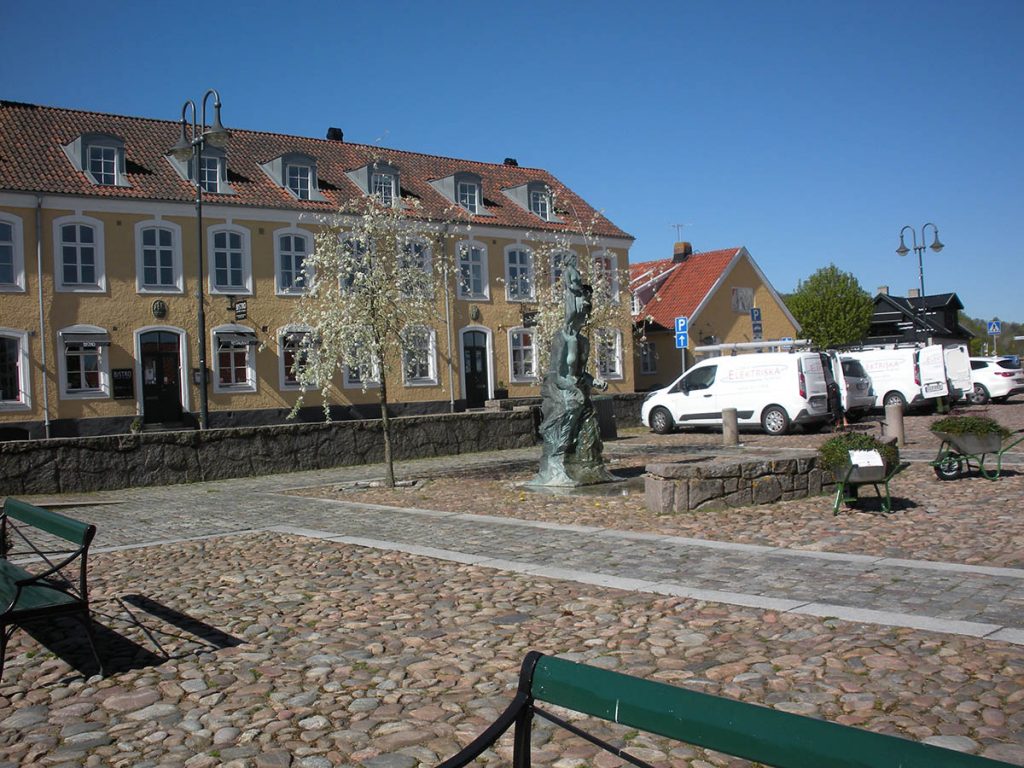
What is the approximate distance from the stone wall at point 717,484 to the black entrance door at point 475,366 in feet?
76.8

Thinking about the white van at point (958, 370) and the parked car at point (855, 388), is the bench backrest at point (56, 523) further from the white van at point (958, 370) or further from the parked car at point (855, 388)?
the white van at point (958, 370)

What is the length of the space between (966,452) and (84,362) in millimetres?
23381

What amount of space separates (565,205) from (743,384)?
1695 centimetres

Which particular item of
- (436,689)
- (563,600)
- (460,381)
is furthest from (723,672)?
(460,381)

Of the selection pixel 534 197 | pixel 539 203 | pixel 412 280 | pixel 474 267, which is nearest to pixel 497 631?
pixel 412 280

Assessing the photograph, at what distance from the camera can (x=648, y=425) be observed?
2614 cm

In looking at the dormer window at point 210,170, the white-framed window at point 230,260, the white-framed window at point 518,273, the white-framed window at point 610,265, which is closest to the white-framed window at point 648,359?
the white-framed window at point 610,265

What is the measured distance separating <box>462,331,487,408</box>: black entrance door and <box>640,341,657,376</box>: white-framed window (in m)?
10.6

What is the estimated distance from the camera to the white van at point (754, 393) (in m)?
23.0

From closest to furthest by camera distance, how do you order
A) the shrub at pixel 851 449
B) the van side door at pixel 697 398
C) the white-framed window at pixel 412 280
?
the shrub at pixel 851 449
the white-framed window at pixel 412 280
the van side door at pixel 697 398

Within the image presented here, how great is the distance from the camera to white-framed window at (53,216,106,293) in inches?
1058

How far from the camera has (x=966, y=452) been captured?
40.3 feet

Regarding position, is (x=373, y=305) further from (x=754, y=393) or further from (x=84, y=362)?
(x=84, y=362)

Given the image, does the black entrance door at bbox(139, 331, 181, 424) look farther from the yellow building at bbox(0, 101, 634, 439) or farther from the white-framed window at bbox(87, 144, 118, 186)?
the white-framed window at bbox(87, 144, 118, 186)
